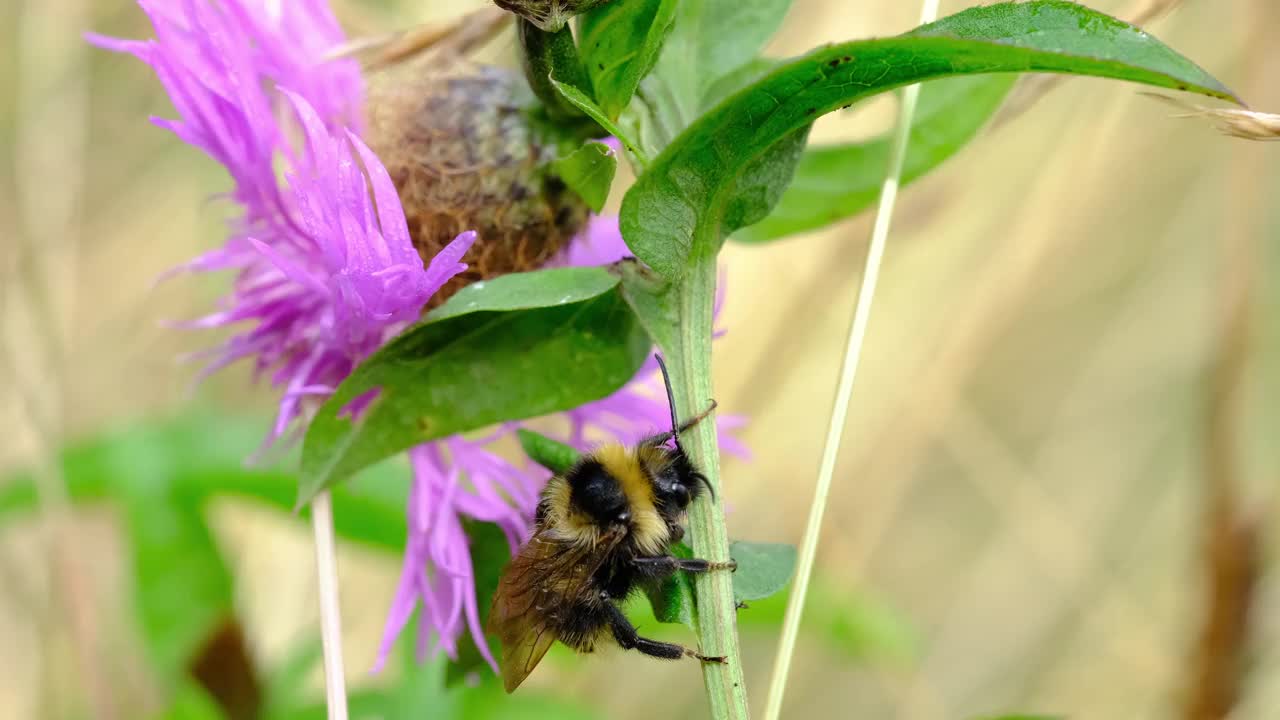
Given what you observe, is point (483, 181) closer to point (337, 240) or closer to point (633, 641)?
point (337, 240)

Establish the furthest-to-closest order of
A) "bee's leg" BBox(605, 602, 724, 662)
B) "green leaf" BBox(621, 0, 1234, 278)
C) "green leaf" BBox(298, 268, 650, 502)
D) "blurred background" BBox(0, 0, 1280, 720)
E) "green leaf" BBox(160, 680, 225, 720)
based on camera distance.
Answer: "blurred background" BBox(0, 0, 1280, 720), "green leaf" BBox(160, 680, 225, 720), "bee's leg" BBox(605, 602, 724, 662), "green leaf" BBox(298, 268, 650, 502), "green leaf" BBox(621, 0, 1234, 278)

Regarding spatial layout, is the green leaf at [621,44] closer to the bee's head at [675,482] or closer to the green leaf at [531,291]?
the green leaf at [531,291]

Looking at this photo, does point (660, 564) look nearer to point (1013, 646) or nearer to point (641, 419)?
point (641, 419)

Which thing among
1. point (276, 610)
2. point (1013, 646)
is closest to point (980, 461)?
point (1013, 646)

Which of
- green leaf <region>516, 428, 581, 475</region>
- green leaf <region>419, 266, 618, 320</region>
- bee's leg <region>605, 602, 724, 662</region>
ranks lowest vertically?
bee's leg <region>605, 602, 724, 662</region>

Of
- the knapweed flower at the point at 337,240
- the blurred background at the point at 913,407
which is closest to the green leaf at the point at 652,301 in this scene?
the knapweed flower at the point at 337,240

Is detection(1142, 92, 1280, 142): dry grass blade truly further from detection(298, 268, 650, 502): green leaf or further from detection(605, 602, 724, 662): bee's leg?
detection(605, 602, 724, 662): bee's leg

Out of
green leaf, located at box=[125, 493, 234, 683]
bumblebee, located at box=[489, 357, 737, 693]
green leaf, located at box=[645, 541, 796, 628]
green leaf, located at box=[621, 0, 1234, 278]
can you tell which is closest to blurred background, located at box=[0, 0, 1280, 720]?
green leaf, located at box=[125, 493, 234, 683]
